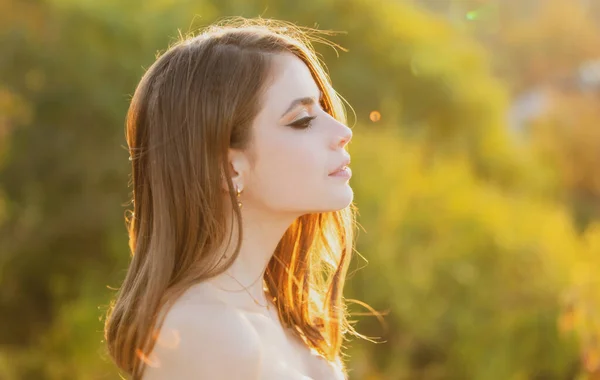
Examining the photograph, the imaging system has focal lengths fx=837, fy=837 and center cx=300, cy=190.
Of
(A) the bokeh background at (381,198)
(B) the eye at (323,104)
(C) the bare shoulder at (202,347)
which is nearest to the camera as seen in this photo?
(C) the bare shoulder at (202,347)

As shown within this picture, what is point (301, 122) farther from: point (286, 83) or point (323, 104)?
point (323, 104)

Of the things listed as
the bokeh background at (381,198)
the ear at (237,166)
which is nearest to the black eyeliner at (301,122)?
the ear at (237,166)

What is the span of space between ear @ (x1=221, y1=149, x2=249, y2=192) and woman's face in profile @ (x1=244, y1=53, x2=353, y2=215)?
2 centimetres

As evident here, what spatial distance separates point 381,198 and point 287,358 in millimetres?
5838

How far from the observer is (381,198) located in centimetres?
773

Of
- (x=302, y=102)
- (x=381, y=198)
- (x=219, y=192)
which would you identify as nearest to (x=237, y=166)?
(x=219, y=192)

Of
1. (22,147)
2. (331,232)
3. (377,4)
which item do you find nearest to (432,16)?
(377,4)

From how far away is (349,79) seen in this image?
1174 centimetres

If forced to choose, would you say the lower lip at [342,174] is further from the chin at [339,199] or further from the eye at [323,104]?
the eye at [323,104]

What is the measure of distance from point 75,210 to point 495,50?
13596 mm

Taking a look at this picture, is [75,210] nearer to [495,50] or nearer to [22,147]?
[22,147]

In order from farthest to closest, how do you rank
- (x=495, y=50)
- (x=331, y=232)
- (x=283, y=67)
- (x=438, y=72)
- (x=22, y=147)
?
(x=495, y=50) < (x=438, y=72) < (x=22, y=147) < (x=331, y=232) < (x=283, y=67)

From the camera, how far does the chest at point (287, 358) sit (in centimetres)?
183

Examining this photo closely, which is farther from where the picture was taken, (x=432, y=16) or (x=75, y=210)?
(x=432, y=16)
